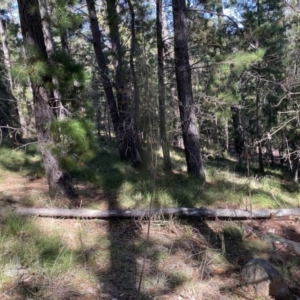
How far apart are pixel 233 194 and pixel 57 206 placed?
3337mm

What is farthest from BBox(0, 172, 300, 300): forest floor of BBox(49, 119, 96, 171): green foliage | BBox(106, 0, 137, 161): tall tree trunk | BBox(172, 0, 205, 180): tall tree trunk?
BBox(106, 0, 137, 161): tall tree trunk

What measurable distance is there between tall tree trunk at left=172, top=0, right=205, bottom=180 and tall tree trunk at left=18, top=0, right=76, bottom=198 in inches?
131

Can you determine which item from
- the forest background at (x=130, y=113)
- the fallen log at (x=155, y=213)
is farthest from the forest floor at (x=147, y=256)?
the forest background at (x=130, y=113)

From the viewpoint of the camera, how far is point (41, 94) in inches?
180

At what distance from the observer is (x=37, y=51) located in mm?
4211

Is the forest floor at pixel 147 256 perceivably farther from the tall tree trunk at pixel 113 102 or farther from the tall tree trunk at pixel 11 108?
the tall tree trunk at pixel 113 102

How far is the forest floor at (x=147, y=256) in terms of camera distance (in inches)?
121

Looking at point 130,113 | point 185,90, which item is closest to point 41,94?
point 130,113

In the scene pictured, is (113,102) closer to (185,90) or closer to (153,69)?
(185,90)

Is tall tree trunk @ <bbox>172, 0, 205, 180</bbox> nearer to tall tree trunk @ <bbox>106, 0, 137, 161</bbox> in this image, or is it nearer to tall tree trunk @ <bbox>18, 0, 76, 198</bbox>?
tall tree trunk @ <bbox>106, 0, 137, 161</bbox>

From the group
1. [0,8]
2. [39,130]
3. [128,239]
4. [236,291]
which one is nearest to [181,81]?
[39,130]

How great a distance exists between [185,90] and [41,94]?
371 cm

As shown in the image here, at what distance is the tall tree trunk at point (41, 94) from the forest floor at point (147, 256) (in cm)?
39

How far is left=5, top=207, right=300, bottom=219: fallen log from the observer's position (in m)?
4.42
